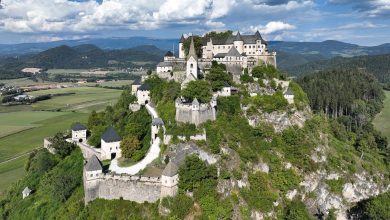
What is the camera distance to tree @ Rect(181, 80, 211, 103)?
6091 cm

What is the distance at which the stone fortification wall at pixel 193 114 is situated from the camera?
5869 cm

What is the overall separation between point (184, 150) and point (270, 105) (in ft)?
68.3

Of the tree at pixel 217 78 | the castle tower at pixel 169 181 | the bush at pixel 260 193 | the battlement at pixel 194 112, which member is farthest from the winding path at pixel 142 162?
the tree at pixel 217 78

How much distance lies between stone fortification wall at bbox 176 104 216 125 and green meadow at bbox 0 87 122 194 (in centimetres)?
4530

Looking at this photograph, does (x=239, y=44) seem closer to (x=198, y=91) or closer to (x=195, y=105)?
(x=198, y=91)

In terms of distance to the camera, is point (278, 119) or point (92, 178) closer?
point (92, 178)

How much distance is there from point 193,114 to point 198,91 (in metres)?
4.69

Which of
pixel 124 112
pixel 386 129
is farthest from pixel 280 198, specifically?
pixel 386 129

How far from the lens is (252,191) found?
56.2 m

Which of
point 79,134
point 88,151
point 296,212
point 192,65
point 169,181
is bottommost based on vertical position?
point 296,212

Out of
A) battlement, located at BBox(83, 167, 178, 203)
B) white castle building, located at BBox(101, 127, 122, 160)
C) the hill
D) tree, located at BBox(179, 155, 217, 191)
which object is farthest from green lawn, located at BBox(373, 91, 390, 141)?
battlement, located at BBox(83, 167, 178, 203)

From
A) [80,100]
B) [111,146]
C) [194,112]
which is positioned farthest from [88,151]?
[80,100]

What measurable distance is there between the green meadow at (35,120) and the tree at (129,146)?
36832mm

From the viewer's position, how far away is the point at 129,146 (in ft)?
193
